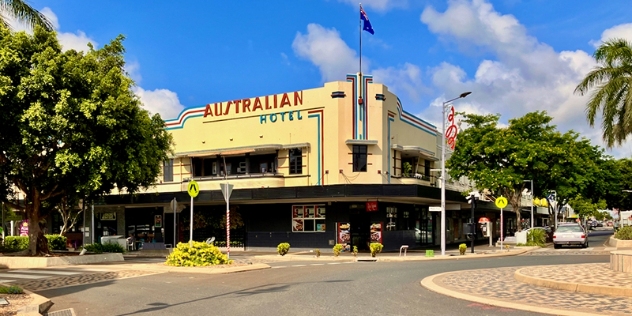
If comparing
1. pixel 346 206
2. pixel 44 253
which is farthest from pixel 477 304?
pixel 346 206

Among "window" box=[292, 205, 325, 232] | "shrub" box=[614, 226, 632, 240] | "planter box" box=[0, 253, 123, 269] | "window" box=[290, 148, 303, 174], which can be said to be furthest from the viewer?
"window" box=[290, 148, 303, 174]

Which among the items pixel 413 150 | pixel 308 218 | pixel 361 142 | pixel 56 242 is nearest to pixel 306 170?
pixel 308 218

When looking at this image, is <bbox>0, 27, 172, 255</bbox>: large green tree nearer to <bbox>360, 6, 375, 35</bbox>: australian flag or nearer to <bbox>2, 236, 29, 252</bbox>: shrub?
<bbox>2, 236, 29, 252</bbox>: shrub

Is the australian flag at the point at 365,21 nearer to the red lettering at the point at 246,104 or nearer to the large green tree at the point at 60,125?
the red lettering at the point at 246,104

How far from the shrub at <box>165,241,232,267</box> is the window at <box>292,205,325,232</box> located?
47.4ft

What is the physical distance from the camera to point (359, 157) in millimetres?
35094

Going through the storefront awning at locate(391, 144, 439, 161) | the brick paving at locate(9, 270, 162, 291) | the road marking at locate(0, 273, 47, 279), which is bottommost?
the road marking at locate(0, 273, 47, 279)

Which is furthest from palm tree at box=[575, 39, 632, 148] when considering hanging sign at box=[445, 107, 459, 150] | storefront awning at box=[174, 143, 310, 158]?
storefront awning at box=[174, 143, 310, 158]

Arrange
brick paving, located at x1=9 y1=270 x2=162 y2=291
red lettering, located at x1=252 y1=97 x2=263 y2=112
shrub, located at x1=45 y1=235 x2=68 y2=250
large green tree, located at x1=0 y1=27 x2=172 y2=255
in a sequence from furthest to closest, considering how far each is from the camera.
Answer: red lettering, located at x1=252 y1=97 x2=263 y2=112 < shrub, located at x1=45 y1=235 x2=68 y2=250 < large green tree, located at x1=0 y1=27 x2=172 y2=255 < brick paving, located at x1=9 y1=270 x2=162 y2=291

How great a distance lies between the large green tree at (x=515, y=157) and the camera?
42.4m

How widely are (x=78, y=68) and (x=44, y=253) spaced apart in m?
7.77

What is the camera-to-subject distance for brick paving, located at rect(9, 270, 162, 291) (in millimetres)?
16198

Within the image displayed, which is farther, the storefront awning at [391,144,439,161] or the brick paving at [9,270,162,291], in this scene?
the storefront awning at [391,144,439,161]

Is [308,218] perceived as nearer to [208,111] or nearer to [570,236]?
[208,111]
